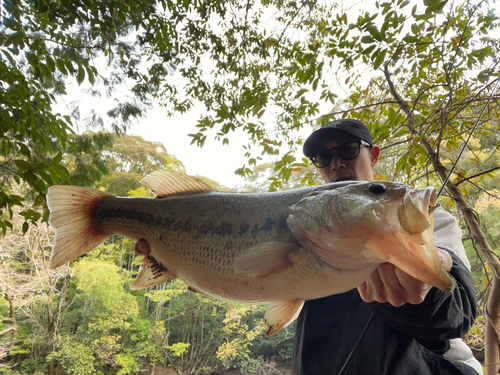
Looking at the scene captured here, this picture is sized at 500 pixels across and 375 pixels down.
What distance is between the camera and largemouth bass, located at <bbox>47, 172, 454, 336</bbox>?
2.39 feet

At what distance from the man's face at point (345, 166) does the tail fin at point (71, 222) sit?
132 cm

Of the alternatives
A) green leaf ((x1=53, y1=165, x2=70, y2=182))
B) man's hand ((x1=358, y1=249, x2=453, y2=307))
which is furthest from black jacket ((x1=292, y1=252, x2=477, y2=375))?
green leaf ((x1=53, y1=165, x2=70, y2=182))

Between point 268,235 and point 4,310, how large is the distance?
15580mm

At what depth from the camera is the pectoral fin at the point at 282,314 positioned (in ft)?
3.11

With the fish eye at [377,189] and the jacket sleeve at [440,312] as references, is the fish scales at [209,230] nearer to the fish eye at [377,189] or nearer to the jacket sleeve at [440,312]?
the fish eye at [377,189]

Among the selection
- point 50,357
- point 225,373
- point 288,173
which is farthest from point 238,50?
point 225,373

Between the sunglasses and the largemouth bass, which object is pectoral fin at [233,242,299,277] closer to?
the largemouth bass

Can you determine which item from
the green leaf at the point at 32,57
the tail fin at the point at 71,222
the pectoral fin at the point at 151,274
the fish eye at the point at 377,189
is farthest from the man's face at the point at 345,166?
the green leaf at the point at 32,57

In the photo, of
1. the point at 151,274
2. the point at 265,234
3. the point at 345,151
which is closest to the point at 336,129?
the point at 345,151

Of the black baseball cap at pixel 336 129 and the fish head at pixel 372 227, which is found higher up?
the black baseball cap at pixel 336 129

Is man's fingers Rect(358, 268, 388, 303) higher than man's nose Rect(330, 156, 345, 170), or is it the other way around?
man's nose Rect(330, 156, 345, 170)

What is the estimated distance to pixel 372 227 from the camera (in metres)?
0.77

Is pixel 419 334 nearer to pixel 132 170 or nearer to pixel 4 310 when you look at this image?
pixel 4 310

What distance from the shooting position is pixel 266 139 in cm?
314
